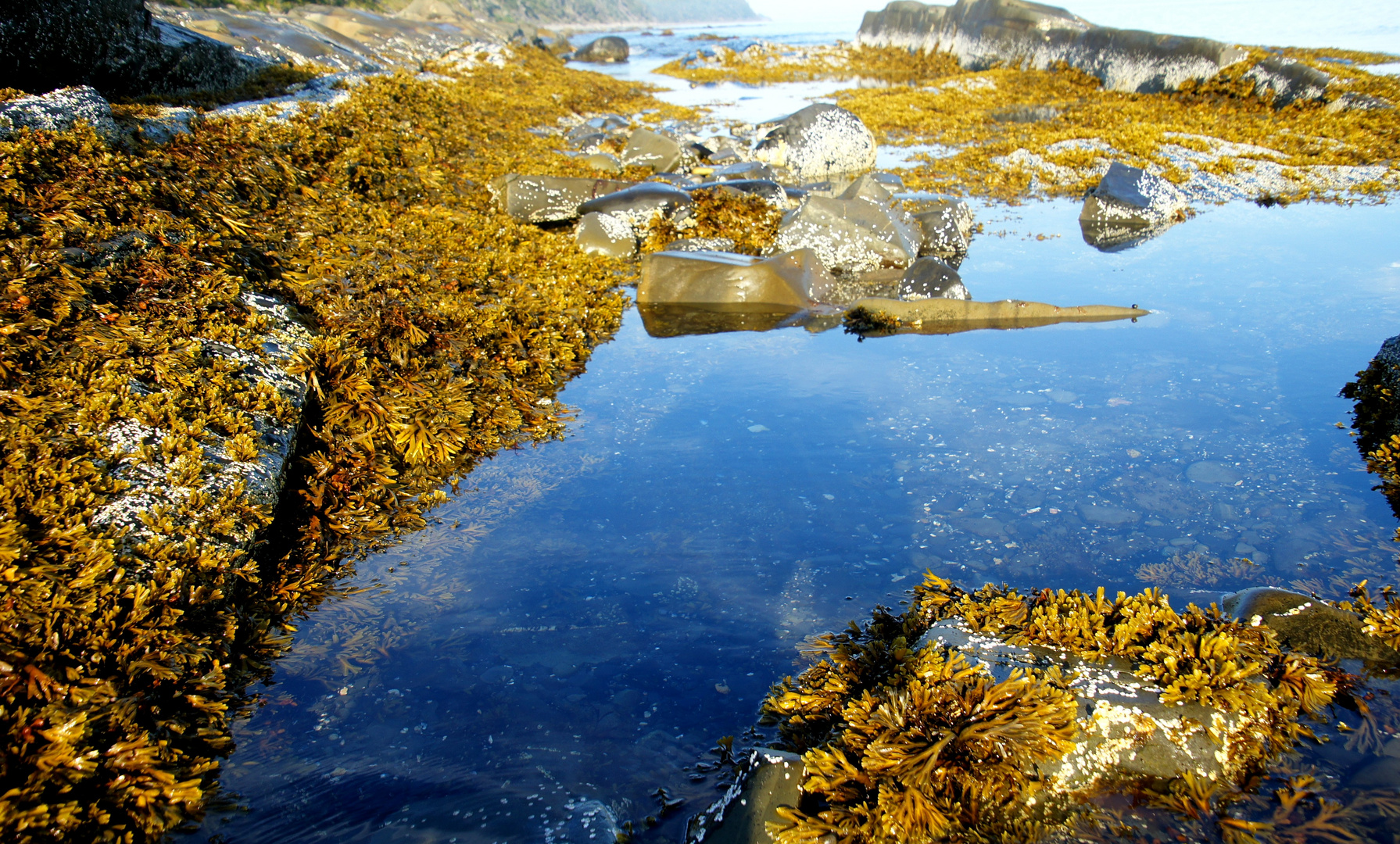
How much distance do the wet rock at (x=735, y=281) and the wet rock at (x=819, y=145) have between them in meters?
5.84

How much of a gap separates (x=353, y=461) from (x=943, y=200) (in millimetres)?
8364

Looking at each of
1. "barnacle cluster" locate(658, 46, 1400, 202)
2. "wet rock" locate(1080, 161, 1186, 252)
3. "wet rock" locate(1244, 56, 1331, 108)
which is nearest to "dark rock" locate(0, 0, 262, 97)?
"barnacle cluster" locate(658, 46, 1400, 202)

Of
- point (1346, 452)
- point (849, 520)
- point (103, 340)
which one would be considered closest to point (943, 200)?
point (1346, 452)

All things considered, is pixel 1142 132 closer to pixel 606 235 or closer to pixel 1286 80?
pixel 1286 80

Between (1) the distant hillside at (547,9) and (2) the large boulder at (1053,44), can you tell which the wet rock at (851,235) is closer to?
(2) the large boulder at (1053,44)

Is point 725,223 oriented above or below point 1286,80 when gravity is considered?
below

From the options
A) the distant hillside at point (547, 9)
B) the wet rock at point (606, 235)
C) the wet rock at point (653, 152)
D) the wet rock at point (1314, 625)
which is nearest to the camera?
the wet rock at point (1314, 625)

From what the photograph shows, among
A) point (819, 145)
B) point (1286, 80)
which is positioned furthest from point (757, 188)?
point (1286, 80)

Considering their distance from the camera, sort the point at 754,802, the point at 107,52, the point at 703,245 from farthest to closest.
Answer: the point at 703,245, the point at 107,52, the point at 754,802

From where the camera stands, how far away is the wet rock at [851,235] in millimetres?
7891

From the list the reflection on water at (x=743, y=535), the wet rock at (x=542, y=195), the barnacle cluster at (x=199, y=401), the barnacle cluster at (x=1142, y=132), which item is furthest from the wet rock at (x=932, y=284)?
the barnacle cluster at (x=1142, y=132)

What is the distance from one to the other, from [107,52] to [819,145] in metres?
10.1

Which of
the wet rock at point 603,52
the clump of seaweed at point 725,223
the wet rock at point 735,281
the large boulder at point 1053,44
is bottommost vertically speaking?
the wet rock at point 735,281

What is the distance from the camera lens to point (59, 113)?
532 centimetres
